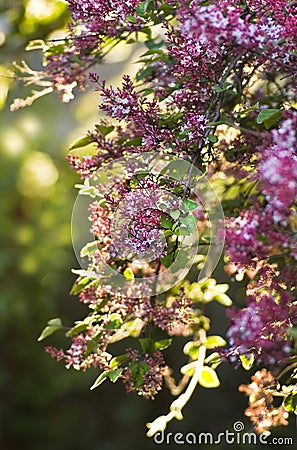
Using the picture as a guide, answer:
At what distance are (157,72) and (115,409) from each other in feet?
7.27

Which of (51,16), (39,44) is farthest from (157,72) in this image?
(51,16)

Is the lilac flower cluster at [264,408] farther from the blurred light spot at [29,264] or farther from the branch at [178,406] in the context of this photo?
the blurred light spot at [29,264]

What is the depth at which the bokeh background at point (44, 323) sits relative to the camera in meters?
2.79

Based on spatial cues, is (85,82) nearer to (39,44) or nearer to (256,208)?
(39,44)

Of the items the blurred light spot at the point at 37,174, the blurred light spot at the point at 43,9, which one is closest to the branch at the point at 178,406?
the blurred light spot at the point at 43,9

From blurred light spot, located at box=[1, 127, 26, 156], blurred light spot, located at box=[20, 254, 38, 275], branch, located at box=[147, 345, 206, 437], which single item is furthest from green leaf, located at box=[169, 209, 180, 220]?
blurred light spot, located at box=[1, 127, 26, 156]

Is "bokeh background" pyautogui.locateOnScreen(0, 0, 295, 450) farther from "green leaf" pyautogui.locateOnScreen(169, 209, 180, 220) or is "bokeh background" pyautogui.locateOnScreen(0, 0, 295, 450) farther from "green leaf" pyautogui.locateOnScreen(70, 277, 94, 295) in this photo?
"green leaf" pyautogui.locateOnScreen(169, 209, 180, 220)

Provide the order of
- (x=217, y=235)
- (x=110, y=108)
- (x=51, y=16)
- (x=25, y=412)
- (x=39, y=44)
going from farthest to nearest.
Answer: (x=25, y=412) → (x=51, y=16) → (x=39, y=44) → (x=217, y=235) → (x=110, y=108)

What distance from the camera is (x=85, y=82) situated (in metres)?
1.20

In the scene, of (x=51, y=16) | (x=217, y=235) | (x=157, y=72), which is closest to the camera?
(x=217, y=235)

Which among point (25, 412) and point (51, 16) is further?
point (25, 412)

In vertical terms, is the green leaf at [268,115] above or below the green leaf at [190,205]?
above

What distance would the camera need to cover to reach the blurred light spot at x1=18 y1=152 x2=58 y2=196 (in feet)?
10.7

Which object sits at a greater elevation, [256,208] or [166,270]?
[256,208]
